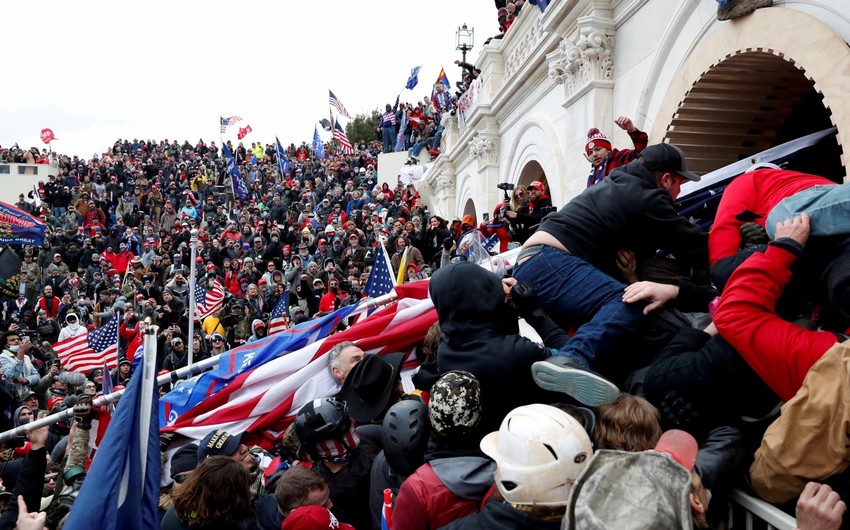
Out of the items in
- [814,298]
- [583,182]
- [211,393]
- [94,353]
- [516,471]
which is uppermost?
[583,182]

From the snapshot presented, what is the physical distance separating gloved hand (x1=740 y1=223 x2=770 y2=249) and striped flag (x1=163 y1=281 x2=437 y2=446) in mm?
2645

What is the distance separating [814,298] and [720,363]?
24.2 inches

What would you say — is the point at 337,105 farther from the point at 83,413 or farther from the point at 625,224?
the point at 625,224

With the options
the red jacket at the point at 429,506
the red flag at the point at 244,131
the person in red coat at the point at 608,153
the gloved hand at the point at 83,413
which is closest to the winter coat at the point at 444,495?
the red jacket at the point at 429,506

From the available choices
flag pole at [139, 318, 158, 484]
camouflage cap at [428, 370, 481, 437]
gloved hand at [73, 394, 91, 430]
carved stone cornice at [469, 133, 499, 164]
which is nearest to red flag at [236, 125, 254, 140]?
carved stone cornice at [469, 133, 499, 164]

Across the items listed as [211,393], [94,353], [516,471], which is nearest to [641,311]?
[516,471]

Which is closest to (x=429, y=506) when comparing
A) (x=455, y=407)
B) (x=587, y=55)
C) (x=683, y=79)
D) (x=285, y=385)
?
(x=455, y=407)

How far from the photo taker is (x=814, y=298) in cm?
294

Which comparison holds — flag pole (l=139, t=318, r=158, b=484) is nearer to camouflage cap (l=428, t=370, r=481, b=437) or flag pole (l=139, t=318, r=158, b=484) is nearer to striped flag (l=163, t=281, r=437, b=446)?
camouflage cap (l=428, t=370, r=481, b=437)

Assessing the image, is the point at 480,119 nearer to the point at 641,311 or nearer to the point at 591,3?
the point at 591,3

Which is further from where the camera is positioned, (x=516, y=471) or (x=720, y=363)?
(x=720, y=363)

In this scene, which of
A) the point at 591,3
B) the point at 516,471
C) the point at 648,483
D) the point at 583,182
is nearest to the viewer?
the point at 648,483

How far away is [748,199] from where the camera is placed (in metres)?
3.67

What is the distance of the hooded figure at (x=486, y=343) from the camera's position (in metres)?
3.12
